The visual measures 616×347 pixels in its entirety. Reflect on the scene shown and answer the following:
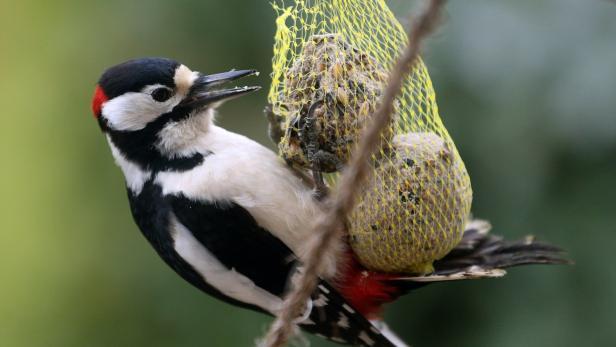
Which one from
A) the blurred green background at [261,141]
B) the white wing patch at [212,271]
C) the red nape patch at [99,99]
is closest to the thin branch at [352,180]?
the blurred green background at [261,141]

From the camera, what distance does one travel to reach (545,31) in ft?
7.22

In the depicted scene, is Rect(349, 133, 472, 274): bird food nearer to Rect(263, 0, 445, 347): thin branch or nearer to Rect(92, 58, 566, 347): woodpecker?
Rect(92, 58, 566, 347): woodpecker

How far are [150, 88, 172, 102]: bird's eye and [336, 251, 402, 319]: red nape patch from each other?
2.11 ft

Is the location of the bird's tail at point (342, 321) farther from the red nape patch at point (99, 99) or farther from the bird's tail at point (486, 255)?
the red nape patch at point (99, 99)

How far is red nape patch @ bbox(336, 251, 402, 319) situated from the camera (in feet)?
6.70

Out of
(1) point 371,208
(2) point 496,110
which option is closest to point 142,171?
(1) point 371,208

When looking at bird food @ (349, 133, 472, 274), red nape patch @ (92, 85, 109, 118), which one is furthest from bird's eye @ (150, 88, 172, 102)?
bird food @ (349, 133, 472, 274)

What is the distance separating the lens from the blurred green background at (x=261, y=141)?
219cm

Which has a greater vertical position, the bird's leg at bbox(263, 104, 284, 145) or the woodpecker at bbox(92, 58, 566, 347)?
the bird's leg at bbox(263, 104, 284, 145)

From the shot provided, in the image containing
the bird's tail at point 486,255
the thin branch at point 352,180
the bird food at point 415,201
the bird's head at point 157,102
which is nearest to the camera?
the thin branch at point 352,180

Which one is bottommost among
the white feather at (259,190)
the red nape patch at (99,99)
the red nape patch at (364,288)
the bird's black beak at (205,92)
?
the red nape patch at (364,288)

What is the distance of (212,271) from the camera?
216cm

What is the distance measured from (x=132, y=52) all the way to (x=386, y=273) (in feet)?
5.28

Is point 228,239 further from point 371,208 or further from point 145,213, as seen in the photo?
point 371,208
